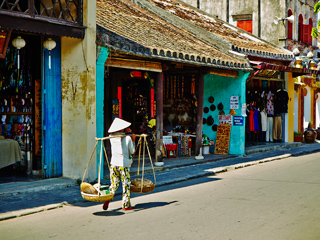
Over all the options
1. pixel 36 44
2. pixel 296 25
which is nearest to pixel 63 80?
pixel 36 44

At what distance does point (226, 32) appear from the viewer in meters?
20.2

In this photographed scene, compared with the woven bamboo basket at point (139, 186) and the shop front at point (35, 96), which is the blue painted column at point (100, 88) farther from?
the woven bamboo basket at point (139, 186)

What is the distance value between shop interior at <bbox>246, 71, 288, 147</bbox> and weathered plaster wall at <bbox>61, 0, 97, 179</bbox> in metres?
11.0

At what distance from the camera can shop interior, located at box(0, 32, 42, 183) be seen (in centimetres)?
1095

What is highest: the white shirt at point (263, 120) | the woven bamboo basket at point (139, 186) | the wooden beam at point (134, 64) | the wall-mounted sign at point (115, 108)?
the wooden beam at point (134, 64)

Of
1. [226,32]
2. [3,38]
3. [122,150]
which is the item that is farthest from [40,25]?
[226,32]

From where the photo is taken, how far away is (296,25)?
24.9 meters

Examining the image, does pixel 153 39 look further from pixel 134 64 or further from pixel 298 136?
pixel 298 136

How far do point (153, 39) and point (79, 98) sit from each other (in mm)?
3780

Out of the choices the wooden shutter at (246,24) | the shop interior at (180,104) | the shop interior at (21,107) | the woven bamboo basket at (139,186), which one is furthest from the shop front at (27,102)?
the wooden shutter at (246,24)

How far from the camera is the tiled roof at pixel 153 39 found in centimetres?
1136

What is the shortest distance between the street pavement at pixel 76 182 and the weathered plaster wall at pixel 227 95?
0.60 m

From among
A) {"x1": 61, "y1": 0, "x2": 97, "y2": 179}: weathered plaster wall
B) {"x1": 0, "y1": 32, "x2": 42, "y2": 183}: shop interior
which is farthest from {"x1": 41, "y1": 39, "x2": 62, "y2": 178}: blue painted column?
{"x1": 0, "y1": 32, "x2": 42, "y2": 183}: shop interior

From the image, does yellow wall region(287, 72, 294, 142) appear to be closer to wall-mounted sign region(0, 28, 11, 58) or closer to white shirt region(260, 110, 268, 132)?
white shirt region(260, 110, 268, 132)
